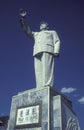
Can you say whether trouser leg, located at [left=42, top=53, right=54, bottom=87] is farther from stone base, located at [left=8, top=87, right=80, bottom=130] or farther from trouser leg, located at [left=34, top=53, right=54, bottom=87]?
stone base, located at [left=8, top=87, right=80, bottom=130]

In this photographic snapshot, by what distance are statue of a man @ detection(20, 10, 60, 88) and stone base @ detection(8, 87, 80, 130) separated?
2.05ft

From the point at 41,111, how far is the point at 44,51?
273 cm

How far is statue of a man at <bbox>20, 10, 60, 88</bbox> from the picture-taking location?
920cm

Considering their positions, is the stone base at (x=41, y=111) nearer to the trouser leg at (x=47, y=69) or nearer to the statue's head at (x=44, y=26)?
the trouser leg at (x=47, y=69)

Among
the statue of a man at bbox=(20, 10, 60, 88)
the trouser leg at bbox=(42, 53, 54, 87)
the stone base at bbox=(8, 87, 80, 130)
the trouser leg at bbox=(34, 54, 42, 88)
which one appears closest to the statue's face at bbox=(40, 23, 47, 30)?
the statue of a man at bbox=(20, 10, 60, 88)

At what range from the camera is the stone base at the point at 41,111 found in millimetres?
7812

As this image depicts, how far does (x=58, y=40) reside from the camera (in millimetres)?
9922

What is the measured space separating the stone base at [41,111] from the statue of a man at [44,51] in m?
0.63

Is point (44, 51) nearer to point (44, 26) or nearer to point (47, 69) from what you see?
point (47, 69)

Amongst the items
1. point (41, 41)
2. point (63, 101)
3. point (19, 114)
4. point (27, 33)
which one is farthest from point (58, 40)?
point (19, 114)

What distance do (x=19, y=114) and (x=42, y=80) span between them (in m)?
1.69

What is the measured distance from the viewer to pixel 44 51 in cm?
950

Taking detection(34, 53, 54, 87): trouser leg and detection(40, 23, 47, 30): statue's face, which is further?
detection(40, 23, 47, 30): statue's face

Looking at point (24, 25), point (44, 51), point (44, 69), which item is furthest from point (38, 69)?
point (24, 25)
